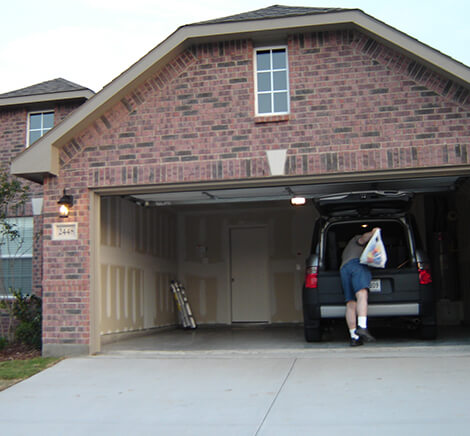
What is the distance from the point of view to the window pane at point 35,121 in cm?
1360

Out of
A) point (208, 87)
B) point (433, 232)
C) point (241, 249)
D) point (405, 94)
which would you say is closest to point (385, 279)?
point (405, 94)

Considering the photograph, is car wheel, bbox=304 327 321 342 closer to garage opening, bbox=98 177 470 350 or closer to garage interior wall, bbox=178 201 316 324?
garage opening, bbox=98 177 470 350

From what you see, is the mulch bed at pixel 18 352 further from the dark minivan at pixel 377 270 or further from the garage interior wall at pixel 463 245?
the garage interior wall at pixel 463 245

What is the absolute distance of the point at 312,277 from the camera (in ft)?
30.0

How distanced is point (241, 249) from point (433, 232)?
174 inches

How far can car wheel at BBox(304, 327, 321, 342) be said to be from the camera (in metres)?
9.48

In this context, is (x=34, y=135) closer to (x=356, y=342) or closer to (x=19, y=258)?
(x=19, y=258)

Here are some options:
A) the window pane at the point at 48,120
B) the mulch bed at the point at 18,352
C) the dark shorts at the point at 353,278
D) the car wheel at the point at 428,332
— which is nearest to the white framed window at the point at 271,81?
the dark shorts at the point at 353,278

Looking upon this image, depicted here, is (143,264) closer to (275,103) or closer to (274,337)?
(274,337)

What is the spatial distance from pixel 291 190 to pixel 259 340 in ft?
8.69

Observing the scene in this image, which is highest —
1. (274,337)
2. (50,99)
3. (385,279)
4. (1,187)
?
(50,99)

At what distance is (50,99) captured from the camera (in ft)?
43.4

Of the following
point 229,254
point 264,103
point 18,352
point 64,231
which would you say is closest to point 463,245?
point 229,254

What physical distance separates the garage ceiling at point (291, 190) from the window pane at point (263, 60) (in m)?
1.85
